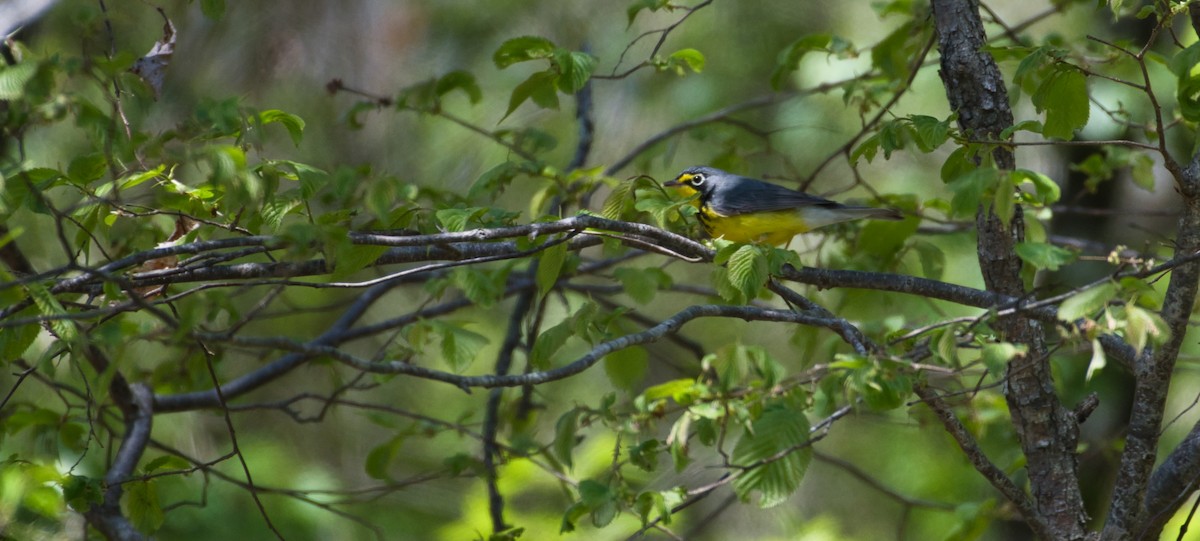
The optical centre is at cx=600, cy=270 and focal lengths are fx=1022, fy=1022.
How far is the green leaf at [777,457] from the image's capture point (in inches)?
102

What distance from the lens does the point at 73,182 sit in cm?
256

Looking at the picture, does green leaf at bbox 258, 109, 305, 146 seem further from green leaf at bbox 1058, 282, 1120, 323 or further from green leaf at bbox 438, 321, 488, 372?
green leaf at bbox 1058, 282, 1120, 323

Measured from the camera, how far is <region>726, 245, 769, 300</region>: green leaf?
8.13ft

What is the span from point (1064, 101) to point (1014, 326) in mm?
603

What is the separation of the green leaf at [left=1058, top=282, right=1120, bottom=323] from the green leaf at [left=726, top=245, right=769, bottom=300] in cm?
74

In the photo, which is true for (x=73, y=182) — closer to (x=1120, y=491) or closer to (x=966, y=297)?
(x=966, y=297)

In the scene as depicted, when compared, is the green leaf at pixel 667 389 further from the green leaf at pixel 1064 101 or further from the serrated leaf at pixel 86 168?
the serrated leaf at pixel 86 168

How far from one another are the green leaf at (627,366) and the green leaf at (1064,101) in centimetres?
140

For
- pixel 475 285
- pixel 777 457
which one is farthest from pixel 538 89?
pixel 777 457

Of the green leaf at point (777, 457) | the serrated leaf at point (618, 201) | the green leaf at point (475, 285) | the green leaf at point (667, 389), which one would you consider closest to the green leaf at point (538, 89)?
the serrated leaf at point (618, 201)

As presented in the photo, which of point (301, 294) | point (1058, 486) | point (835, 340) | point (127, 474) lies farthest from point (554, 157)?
point (1058, 486)

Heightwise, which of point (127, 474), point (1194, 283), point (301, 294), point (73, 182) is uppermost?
point (301, 294)

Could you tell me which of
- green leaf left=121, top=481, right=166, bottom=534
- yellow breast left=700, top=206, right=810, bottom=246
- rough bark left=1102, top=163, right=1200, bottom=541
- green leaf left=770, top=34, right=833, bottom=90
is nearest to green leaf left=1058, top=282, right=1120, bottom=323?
rough bark left=1102, top=163, right=1200, bottom=541

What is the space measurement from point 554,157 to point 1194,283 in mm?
5158
